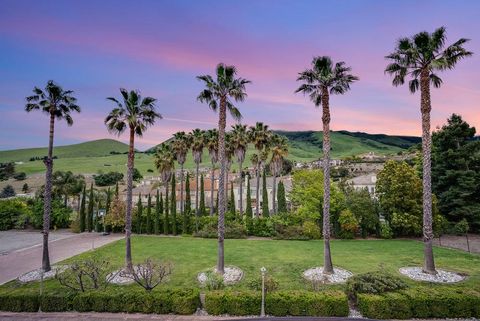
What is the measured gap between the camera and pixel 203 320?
45.8 ft

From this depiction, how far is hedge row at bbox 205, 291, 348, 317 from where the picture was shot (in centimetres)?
1409

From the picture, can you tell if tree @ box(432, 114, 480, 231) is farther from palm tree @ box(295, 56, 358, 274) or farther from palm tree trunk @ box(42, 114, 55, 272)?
palm tree trunk @ box(42, 114, 55, 272)

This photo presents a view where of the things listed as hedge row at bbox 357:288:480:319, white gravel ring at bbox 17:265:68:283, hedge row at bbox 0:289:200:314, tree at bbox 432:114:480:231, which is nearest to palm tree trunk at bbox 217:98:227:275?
hedge row at bbox 0:289:200:314

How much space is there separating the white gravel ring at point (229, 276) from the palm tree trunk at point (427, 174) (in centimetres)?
1239

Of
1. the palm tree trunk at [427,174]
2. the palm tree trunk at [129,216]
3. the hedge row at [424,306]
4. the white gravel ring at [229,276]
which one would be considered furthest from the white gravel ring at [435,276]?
the palm tree trunk at [129,216]

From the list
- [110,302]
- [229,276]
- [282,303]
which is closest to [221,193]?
[229,276]

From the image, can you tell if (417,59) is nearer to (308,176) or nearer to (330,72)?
(330,72)

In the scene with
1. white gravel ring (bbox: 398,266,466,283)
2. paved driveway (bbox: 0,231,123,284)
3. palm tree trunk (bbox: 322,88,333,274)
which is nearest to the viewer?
white gravel ring (bbox: 398,266,466,283)

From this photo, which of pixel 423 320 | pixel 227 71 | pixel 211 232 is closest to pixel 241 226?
pixel 211 232

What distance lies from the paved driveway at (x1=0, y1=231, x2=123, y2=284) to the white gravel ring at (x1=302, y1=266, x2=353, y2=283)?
2085cm

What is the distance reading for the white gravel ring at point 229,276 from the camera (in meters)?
19.3

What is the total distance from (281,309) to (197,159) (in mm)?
33200

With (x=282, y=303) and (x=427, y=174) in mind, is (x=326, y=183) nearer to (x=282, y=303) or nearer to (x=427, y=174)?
(x=427, y=174)

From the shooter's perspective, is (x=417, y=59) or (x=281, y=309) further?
(x=417, y=59)
